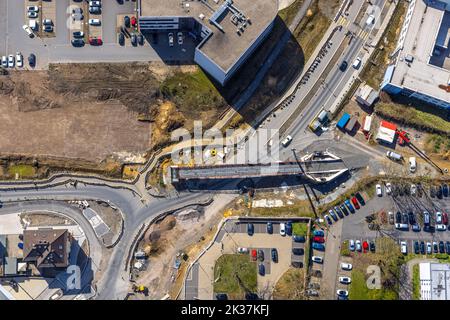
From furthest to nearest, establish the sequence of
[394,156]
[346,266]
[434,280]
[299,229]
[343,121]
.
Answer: [343,121]
[394,156]
[299,229]
[346,266]
[434,280]

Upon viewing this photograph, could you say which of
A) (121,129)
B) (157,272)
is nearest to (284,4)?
(121,129)

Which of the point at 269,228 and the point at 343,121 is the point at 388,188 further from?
the point at 269,228

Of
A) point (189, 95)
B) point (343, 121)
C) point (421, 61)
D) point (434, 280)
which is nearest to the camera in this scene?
point (434, 280)

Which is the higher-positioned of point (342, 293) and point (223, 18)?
point (223, 18)

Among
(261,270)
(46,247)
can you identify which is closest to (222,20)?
(261,270)

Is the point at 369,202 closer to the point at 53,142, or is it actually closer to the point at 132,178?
the point at 132,178

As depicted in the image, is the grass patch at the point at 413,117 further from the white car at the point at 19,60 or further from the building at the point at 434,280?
the white car at the point at 19,60

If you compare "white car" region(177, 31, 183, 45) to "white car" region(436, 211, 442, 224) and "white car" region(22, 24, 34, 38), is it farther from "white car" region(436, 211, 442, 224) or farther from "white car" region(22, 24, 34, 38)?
"white car" region(436, 211, 442, 224)

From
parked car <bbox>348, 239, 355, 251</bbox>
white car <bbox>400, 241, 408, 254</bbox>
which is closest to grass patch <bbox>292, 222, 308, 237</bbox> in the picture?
parked car <bbox>348, 239, 355, 251</bbox>
